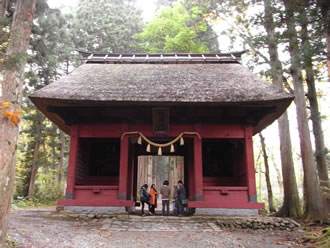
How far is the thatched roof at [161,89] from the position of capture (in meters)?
7.69

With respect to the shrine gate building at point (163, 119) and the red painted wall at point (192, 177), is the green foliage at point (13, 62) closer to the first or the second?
the shrine gate building at point (163, 119)

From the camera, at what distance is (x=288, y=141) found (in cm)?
1070

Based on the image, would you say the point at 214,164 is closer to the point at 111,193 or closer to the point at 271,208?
the point at 111,193

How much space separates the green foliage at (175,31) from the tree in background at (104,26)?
7.07ft

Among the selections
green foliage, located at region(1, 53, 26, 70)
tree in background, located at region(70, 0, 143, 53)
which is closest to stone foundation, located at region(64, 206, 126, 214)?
green foliage, located at region(1, 53, 26, 70)

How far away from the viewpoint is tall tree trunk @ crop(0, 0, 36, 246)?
4.38 m

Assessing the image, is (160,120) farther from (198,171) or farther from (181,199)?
(181,199)

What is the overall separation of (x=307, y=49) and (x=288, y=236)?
488 centimetres

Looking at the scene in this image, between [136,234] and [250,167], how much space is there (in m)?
4.57

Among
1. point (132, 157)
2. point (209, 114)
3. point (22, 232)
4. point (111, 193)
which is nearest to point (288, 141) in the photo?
point (209, 114)

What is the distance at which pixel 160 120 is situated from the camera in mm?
8750

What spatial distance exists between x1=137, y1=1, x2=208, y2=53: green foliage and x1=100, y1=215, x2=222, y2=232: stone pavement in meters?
12.8

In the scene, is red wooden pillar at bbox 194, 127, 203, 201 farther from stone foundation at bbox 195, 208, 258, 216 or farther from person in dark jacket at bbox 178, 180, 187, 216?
person in dark jacket at bbox 178, 180, 187, 216

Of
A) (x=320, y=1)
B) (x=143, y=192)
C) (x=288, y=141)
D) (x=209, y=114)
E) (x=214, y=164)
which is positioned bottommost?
(x=143, y=192)
